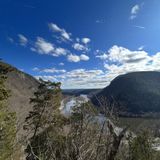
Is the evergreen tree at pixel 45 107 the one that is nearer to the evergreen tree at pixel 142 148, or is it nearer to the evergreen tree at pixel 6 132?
the evergreen tree at pixel 142 148

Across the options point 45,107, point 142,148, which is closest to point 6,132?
point 142,148

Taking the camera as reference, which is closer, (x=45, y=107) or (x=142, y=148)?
(x=142, y=148)

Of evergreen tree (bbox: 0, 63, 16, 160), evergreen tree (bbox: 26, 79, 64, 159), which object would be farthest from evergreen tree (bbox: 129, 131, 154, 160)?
evergreen tree (bbox: 0, 63, 16, 160)

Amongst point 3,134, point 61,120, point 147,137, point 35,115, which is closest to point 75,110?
point 61,120

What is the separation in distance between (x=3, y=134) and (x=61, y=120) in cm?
1240

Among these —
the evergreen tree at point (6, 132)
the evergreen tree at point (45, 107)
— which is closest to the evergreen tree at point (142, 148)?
the evergreen tree at point (45, 107)

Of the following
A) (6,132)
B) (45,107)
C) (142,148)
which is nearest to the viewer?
(6,132)

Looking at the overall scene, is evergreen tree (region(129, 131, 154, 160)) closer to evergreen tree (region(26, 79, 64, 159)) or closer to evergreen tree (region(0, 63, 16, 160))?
evergreen tree (region(26, 79, 64, 159))

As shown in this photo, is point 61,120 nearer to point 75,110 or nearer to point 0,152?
point 75,110

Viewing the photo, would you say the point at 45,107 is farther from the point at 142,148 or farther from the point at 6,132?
the point at 6,132

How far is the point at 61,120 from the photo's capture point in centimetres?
2809

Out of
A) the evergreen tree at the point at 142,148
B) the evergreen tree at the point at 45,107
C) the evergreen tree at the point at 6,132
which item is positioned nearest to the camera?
the evergreen tree at the point at 6,132

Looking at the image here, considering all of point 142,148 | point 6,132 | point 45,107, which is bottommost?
point 142,148

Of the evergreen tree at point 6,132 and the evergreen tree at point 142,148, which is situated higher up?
the evergreen tree at point 6,132
